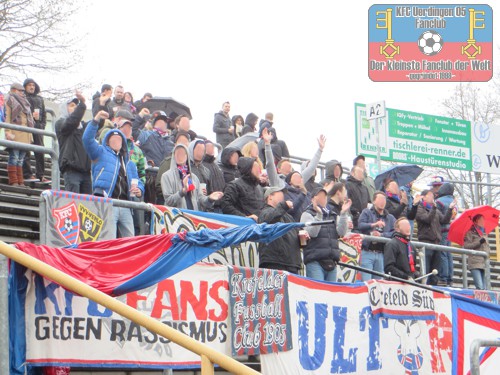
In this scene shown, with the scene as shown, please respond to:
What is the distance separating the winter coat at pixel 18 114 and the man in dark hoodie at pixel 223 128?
4.95 metres

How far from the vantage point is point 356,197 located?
16.6 metres

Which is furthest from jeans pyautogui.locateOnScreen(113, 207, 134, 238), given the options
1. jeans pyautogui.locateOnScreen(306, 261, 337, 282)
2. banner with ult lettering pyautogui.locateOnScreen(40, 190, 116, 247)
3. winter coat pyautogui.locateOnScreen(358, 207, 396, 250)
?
winter coat pyautogui.locateOnScreen(358, 207, 396, 250)

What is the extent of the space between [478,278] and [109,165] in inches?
324

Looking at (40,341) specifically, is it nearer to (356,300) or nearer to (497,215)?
(356,300)

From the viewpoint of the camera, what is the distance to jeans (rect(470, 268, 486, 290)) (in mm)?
17828

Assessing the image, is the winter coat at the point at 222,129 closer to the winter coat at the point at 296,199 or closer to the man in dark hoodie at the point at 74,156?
the winter coat at the point at 296,199

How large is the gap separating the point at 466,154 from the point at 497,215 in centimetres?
921

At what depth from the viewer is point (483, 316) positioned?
1462 centimetres

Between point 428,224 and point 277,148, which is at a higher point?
point 277,148

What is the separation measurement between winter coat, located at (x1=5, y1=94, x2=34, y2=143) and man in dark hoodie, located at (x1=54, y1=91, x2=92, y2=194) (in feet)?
6.75

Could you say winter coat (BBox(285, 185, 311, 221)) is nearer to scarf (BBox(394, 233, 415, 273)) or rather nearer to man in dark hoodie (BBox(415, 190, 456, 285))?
scarf (BBox(394, 233, 415, 273))

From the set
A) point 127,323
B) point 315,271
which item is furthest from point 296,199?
point 127,323

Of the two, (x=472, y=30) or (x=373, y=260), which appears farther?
(x=472, y=30)

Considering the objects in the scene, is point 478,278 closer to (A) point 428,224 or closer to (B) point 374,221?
(A) point 428,224
